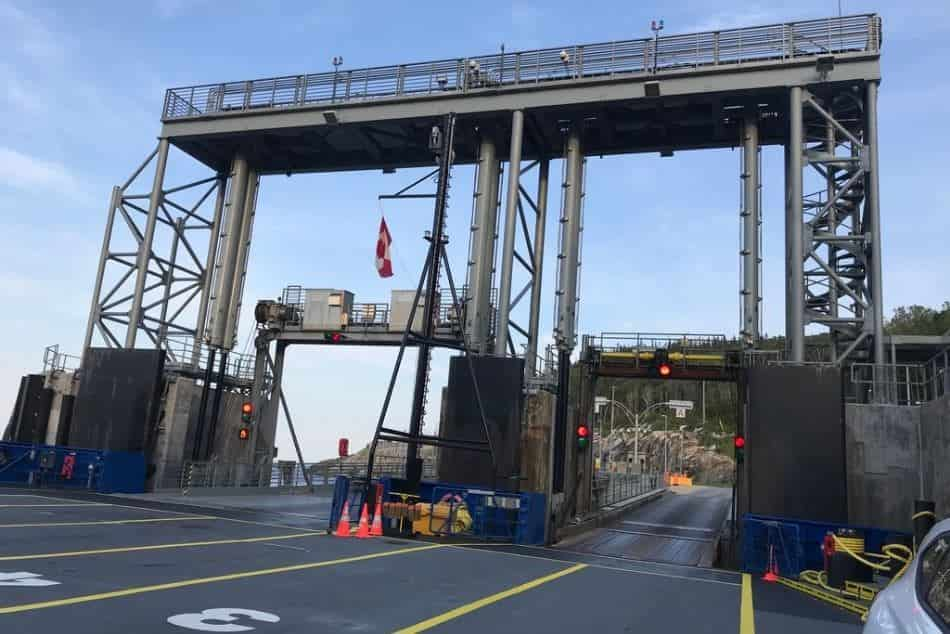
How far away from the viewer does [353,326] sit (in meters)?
33.0

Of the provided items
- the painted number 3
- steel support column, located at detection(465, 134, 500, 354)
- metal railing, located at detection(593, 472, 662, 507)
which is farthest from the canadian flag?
the painted number 3

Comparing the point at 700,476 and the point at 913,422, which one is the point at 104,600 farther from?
the point at 700,476

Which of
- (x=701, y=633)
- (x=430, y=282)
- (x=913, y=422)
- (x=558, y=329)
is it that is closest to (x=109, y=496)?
(x=430, y=282)

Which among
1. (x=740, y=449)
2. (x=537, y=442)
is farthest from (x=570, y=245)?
(x=740, y=449)

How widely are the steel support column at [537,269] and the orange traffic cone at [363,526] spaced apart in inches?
365

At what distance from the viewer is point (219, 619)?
7176 mm

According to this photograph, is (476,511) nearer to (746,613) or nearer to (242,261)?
(746,613)

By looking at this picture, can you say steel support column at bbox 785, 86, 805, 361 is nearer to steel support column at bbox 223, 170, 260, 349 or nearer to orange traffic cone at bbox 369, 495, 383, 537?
orange traffic cone at bbox 369, 495, 383, 537

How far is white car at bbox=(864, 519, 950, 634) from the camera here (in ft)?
10.9

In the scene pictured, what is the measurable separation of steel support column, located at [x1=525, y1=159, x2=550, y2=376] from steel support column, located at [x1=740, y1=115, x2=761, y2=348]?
7213 mm

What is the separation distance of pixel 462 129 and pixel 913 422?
18.6 meters

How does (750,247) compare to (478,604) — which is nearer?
(478,604)

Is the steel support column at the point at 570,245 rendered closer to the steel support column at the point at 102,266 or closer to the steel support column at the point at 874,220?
the steel support column at the point at 874,220

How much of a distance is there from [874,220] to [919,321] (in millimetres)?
91246
